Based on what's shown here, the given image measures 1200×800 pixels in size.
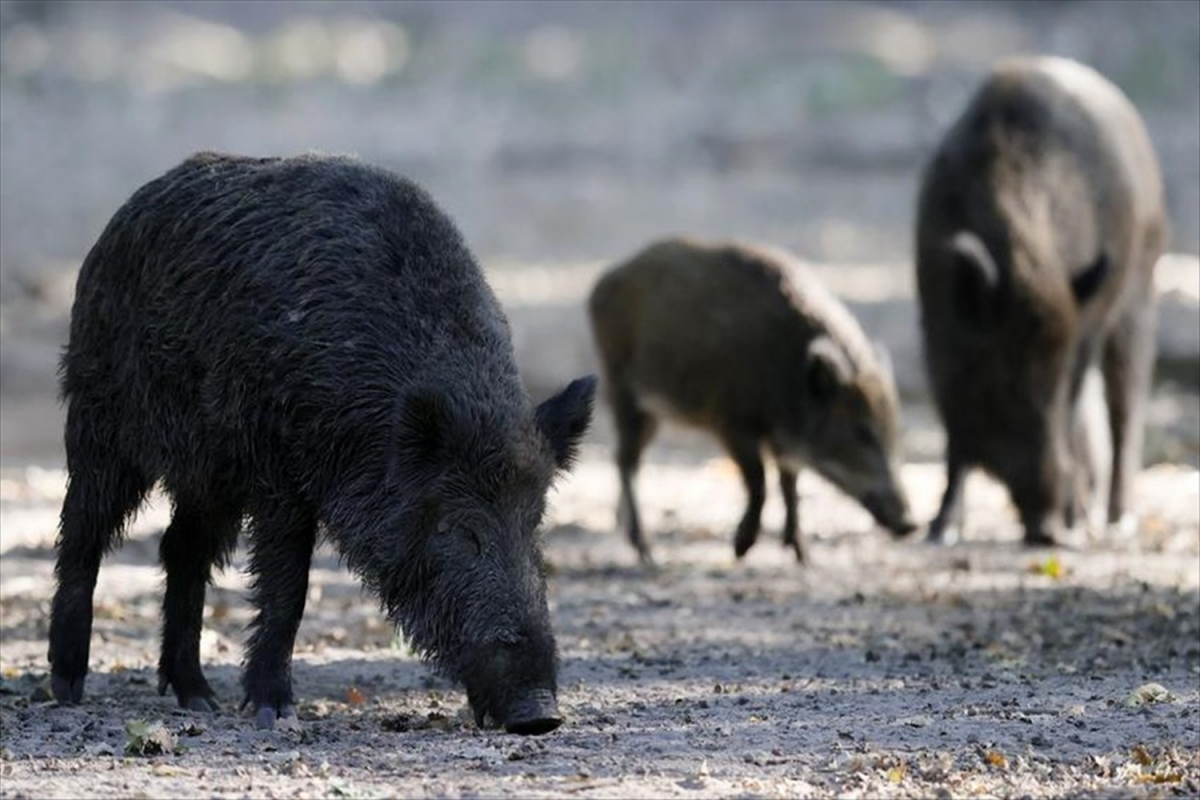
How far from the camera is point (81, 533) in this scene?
8.41m

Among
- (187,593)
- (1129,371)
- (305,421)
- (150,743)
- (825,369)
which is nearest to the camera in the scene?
(150,743)

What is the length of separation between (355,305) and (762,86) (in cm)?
3096

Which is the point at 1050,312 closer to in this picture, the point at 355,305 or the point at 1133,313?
the point at 1133,313

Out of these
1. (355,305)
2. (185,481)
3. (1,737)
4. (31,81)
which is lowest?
(1,737)

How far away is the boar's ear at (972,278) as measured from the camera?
12.8m

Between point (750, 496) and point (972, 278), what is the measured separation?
179 centimetres

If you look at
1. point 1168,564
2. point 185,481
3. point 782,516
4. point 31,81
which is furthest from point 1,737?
point 31,81

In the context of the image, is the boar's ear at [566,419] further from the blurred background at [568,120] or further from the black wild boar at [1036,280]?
the blurred background at [568,120]

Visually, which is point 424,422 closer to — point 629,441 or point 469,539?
point 469,539

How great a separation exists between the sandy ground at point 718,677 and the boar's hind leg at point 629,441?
30cm

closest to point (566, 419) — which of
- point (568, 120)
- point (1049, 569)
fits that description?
point (1049, 569)

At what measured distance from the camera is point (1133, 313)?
14.6 metres

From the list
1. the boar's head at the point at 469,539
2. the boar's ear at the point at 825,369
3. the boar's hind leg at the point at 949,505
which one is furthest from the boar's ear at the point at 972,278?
the boar's head at the point at 469,539

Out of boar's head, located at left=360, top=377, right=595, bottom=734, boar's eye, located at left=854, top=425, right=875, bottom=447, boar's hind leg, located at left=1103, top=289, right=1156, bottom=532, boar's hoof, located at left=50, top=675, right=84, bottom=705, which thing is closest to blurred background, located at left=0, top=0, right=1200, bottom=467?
boar's hind leg, located at left=1103, top=289, right=1156, bottom=532
